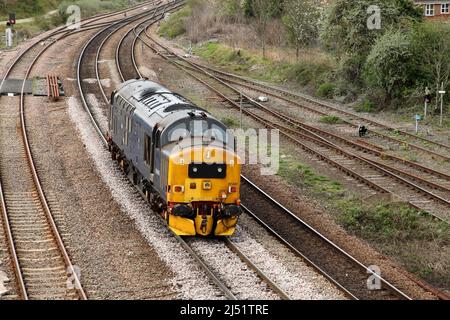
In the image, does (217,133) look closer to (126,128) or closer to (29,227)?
(126,128)

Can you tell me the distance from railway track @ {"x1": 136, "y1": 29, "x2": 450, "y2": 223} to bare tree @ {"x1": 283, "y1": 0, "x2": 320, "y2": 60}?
10400 millimetres

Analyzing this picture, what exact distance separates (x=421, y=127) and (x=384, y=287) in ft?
59.4

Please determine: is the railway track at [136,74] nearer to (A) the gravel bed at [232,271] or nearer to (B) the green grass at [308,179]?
(A) the gravel bed at [232,271]

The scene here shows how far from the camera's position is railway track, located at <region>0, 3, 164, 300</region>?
55.1ft

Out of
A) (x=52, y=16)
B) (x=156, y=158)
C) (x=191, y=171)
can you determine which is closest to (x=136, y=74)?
(x=156, y=158)

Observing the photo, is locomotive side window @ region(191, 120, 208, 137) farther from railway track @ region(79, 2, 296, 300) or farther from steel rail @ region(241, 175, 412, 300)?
steel rail @ region(241, 175, 412, 300)

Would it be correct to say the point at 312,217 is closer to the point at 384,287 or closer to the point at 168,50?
the point at 384,287

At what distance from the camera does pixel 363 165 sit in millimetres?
28422

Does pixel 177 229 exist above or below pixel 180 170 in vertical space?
below

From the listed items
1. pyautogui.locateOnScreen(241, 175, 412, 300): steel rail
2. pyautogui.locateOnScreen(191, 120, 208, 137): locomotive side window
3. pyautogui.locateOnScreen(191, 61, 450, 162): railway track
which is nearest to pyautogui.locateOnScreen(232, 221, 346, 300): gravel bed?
pyautogui.locateOnScreen(241, 175, 412, 300): steel rail

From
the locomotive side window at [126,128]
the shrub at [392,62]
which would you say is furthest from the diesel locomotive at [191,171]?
the shrub at [392,62]
